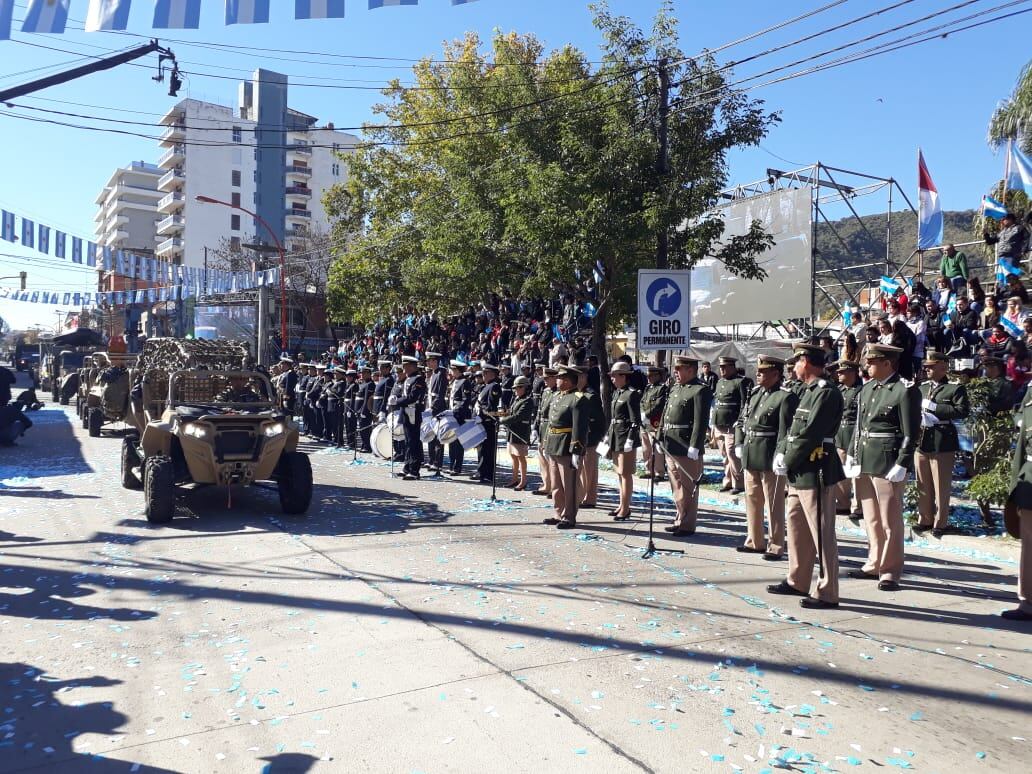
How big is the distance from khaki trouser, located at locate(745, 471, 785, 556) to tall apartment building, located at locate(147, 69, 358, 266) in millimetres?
63869

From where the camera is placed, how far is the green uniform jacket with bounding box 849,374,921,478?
23.7ft

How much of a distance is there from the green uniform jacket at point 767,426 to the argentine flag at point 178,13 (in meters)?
7.26

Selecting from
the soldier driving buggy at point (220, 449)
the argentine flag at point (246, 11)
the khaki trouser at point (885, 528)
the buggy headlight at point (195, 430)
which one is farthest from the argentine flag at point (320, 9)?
the khaki trouser at point (885, 528)

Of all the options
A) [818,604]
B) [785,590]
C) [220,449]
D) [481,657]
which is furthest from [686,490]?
[220,449]

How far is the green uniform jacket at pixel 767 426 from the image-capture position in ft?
26.2

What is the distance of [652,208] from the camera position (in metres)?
13.8

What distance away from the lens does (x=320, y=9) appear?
9.06m

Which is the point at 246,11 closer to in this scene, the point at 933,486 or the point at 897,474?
the point at 897,474

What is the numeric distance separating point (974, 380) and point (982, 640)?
5235 millimetres

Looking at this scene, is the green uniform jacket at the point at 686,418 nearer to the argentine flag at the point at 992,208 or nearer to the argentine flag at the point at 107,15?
the argentine flag at the point at 107,15

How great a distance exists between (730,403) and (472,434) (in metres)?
3.79

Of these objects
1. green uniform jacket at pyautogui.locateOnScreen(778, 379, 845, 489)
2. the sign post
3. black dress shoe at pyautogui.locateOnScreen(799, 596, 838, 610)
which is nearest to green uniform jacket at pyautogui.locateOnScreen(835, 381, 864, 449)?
the sign post

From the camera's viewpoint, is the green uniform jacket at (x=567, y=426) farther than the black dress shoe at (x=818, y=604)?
Yes

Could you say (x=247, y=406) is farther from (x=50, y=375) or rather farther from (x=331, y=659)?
(x=50, y=375)
